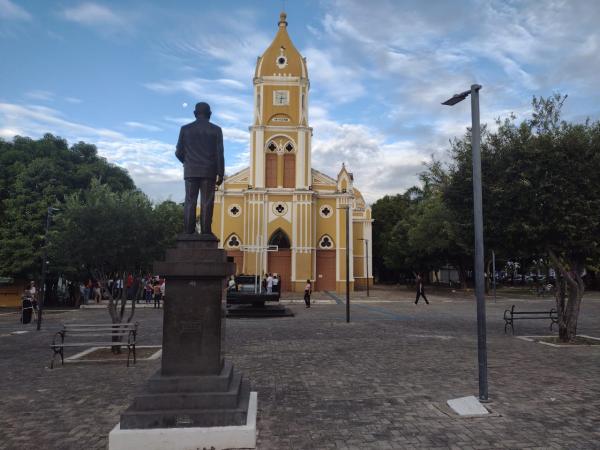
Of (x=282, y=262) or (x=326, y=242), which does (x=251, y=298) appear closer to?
(x=282, y=262)

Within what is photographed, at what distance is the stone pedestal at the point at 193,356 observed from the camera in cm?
534

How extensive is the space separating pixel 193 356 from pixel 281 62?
3965cm

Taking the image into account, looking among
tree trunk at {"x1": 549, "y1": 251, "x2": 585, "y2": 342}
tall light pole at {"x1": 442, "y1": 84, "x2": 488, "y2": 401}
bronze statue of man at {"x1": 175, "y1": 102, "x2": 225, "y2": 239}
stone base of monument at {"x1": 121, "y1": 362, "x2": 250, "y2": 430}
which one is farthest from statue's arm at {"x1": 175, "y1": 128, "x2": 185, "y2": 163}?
tree trunk at {"x1": 549, "y1": 251, "x2": 585, "y2": 342}

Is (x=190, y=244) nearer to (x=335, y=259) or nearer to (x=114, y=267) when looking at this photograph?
(x=114, y=267)

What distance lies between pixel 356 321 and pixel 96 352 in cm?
978

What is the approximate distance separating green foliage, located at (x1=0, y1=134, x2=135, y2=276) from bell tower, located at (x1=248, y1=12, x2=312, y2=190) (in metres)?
12.6

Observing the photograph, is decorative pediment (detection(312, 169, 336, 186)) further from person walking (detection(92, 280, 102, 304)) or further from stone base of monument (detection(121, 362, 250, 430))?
stone base of monument (detection(121, 362, 250, 430))

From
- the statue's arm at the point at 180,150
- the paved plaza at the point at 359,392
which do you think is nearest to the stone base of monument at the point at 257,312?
the paved plaza at the point at 359,392

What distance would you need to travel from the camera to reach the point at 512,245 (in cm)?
1294

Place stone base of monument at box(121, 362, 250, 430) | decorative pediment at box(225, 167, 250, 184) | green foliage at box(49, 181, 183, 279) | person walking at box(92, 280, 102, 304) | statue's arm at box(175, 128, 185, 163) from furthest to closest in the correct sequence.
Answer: decorative pediment at box(225, 167, 250, 184)
person walking at box(92, 280, 102, 304)
green foliage at box(49, 181, 183, 279)
statue's arm at box(175, 128, 185, 163)
stone base of monument at box(121, 362, 250, 430)

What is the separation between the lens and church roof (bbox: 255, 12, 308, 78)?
137 ft

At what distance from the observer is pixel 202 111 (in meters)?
→ 6.85

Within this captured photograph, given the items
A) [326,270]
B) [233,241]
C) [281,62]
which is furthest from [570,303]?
[281,62]

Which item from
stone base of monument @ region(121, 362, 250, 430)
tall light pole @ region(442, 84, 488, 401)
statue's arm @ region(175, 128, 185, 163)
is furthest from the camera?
tall light pole @ region(442, 84, 488, 401)
